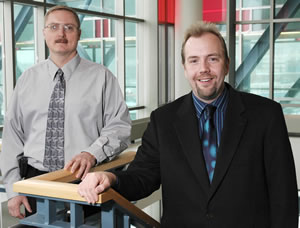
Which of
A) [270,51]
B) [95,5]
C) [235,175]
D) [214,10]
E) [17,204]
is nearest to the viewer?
[235,175]

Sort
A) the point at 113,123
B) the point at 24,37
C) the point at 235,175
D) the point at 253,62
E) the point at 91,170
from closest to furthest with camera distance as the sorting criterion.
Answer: the point at 235,175 < the point at 91,170 < the point at 113,123 < the point at 24,37 < the point at 253,62

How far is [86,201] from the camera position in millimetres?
1453

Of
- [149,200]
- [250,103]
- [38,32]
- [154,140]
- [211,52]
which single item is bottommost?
[149,200]

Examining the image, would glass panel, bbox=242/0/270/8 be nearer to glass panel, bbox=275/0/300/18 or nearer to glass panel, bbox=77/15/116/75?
glass panel, bbox=275/0/300/18

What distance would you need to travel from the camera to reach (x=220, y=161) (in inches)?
66.5

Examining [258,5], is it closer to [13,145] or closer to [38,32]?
[38,32]

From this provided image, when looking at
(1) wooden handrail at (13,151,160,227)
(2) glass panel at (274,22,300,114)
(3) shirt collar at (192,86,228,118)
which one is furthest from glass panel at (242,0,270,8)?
(1) wooden handrail at (13,151,160,227)

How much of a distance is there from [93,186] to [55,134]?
30.8 inches

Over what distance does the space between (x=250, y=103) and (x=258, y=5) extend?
9.46m

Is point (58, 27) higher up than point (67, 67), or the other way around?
point (58, 27)

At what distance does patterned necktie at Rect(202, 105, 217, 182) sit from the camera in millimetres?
1743

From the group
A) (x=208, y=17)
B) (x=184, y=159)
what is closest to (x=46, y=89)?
(x=184, y=159)

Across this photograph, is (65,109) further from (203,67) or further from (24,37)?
(24,37)

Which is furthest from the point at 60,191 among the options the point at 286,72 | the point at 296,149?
the point at 286,72
